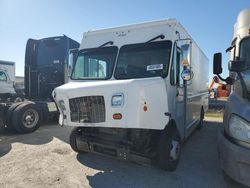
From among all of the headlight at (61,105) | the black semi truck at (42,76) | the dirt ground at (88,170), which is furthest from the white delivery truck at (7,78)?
the headlight at (61,105)

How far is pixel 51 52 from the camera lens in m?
9.95

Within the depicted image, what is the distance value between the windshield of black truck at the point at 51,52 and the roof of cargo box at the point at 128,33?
3961 mm

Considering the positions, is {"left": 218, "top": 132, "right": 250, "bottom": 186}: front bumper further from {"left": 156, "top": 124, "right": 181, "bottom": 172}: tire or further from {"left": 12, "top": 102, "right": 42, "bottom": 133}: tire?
{"left": 12, "top": 102, "right": 42, "bottom": 133}: tire

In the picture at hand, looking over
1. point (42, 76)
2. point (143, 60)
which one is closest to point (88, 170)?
point (143, 60)

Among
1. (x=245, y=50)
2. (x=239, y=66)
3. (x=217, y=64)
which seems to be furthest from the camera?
(x=217, y=64)

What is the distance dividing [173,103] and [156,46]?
3.94 ft

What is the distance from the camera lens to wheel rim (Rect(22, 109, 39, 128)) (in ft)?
27.8

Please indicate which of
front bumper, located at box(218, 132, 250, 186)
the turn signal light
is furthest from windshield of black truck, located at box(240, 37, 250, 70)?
the turn signal light

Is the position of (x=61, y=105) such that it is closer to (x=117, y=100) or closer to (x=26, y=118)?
(x=117, y=100)

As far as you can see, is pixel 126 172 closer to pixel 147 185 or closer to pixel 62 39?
pixel 147 185

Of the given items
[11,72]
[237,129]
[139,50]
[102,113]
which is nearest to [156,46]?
[139,50]

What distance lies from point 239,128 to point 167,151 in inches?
63.2

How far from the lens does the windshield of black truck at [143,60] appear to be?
4.93 meters

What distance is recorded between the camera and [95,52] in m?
5.74
